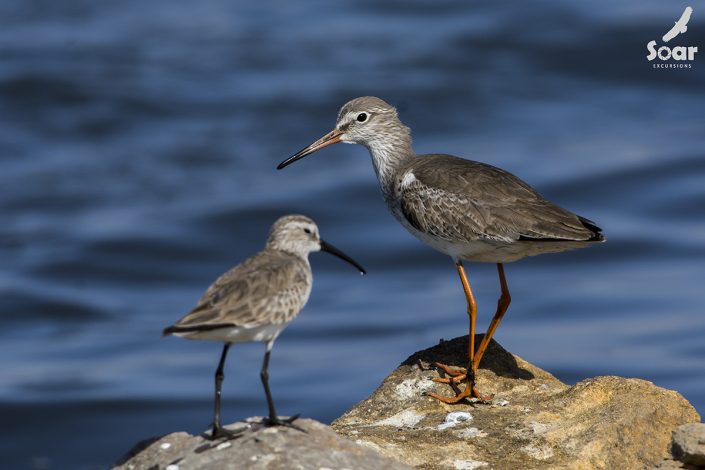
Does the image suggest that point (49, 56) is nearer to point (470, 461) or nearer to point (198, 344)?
point (198, 344)

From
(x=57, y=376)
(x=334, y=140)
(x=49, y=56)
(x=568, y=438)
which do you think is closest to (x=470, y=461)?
(x=568, y=438)

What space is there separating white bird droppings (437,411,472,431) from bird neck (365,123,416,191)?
3548mm

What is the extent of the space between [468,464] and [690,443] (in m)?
1.62

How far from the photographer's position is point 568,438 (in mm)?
10359

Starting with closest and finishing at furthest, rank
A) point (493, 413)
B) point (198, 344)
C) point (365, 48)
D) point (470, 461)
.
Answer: point (470, 461)
point (493, 413)
point (198, 344)
point (365, 48)

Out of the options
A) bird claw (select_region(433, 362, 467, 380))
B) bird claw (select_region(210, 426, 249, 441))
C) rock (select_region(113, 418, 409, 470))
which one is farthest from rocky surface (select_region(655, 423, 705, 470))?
bird claw (select_region(210, 426, 249, 441))

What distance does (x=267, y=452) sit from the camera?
9.02 m

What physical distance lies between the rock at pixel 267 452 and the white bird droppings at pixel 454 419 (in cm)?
156

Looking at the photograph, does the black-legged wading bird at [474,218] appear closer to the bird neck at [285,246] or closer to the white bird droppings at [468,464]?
the white bird droppings at [468,464]

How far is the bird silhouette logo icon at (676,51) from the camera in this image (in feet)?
124

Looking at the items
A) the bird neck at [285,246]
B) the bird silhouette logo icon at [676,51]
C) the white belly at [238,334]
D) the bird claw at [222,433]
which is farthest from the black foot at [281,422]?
the bird silhouette logo icon at [676,51]

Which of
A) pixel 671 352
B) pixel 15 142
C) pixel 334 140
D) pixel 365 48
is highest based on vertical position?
pixel 365 48

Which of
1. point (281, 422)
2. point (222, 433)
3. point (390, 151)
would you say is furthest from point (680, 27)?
point (222, 433)

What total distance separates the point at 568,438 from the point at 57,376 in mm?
15225
